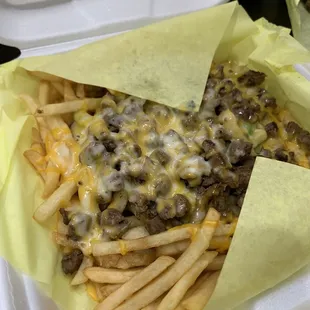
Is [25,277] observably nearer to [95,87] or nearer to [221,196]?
[221,196]

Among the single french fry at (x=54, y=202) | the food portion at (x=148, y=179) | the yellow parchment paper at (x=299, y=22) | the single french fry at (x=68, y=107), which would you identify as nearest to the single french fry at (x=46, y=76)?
the food portion at (x=148, y=179)

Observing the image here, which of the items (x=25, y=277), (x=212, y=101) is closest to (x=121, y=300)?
(x=25, y=277)

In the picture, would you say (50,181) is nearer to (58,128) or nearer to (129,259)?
(58,128)

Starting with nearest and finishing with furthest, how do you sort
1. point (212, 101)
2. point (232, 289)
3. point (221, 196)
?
point (232, 289)
point (221, 196)
point (212, 101)

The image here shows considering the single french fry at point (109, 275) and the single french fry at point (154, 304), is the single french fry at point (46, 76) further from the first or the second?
the single french fry at point (154, 304)

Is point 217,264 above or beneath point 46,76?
beneath

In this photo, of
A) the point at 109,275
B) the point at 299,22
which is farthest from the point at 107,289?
the point at 299,22
